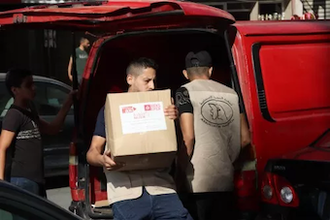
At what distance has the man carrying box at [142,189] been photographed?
4031 mm

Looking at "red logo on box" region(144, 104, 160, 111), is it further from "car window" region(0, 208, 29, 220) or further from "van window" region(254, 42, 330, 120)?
"car window" region(0, 208, 29, 220)

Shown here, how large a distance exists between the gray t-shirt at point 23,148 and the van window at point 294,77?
6.07 feet

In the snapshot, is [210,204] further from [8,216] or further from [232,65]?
[8,216]

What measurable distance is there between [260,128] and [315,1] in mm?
10158

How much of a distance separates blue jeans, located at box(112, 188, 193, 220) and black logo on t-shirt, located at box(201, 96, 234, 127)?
796 mm

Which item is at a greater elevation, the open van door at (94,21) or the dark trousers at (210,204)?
the open van door at (94,21)

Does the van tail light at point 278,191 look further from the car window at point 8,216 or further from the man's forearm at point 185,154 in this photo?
the car window at point 8,216

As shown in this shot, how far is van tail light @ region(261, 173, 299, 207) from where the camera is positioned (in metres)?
4.29

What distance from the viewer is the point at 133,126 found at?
384cm

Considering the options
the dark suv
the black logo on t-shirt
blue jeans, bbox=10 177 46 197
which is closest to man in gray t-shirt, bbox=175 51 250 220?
the black logo on t-shirt

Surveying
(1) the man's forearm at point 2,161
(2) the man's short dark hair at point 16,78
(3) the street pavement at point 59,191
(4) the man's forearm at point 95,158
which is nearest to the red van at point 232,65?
(2) the man's short dark hair at point 16,78

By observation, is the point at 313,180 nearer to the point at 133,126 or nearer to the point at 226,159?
the point at 226,159

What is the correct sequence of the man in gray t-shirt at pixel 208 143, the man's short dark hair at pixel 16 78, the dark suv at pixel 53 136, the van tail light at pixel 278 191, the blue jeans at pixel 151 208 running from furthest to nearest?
1. the dark suv at pixel 53 136
2. the man's short dark hair at pixel 16 78
3. the man in gray t-shirt at pixel 208 143
4. the van tail light at pixel 278 191
5. the blue jeans at pixel 151 208

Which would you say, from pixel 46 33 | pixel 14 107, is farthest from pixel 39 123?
pixel 46 33
